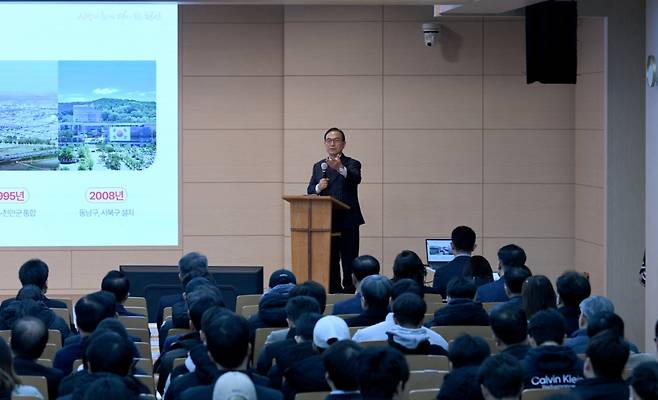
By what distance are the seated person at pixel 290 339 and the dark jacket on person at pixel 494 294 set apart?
7.55 ft

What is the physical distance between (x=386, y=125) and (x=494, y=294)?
533 centimetres

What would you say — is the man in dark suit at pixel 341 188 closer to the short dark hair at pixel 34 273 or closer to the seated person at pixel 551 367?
the short dark hair at pixel 34 273

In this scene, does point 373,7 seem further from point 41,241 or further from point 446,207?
point 41,241

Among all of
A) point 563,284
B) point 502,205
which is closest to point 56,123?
point 502,205

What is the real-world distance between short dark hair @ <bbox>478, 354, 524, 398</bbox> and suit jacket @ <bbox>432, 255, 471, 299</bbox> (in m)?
4.56

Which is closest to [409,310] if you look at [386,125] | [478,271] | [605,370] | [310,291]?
[310,291]

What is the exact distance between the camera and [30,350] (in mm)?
5645

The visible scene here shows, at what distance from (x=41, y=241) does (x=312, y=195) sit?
4.01 metres

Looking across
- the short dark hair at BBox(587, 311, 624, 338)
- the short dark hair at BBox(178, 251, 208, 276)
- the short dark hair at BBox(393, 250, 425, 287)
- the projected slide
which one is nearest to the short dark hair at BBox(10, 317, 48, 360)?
the short dark hair at BBox(587, 311, 624, 338)

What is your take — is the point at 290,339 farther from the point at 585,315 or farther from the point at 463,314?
the point at 585,315

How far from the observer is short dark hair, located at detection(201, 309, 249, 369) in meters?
4.81

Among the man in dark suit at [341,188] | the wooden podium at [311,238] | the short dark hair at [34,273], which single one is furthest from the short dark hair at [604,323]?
the man in dark suit at [341,188]

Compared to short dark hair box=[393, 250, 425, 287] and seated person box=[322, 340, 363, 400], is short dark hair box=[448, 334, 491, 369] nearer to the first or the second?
seated person box=[322, 340, 363, 400]

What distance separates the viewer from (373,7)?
1320cm
